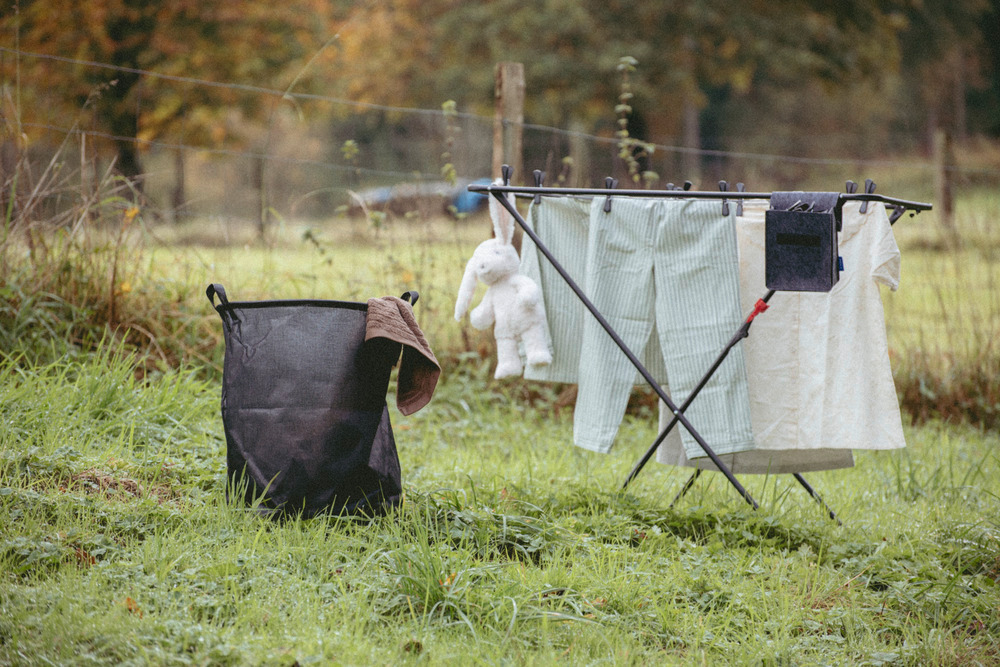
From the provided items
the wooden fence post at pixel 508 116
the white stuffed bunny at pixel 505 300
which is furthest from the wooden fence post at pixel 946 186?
the white stuffed bunny at pixel 505 300

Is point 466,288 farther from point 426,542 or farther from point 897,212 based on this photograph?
point 897,212

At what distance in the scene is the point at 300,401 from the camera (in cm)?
307

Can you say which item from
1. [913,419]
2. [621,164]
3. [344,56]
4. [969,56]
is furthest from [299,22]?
[969,56]

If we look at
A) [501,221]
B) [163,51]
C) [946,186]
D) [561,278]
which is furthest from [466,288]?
[163,51]

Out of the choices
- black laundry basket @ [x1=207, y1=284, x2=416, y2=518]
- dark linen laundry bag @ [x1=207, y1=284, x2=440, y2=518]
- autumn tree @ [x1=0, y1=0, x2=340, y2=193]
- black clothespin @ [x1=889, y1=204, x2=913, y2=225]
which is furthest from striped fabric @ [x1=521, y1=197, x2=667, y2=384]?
autumn tree @ [x1=0, y1=0, x2=340, y2=193]

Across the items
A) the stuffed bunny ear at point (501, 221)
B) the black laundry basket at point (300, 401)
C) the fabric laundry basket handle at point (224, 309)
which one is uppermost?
the stuffed bunny ear at point (501, 221)

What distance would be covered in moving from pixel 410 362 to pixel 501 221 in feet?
2.31

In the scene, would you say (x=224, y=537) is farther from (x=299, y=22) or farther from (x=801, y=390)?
(x=299, y=22)

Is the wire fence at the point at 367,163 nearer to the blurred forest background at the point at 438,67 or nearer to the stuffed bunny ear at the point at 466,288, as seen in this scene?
the blurred forest background at the point at 438,67

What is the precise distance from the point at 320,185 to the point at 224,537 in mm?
6331

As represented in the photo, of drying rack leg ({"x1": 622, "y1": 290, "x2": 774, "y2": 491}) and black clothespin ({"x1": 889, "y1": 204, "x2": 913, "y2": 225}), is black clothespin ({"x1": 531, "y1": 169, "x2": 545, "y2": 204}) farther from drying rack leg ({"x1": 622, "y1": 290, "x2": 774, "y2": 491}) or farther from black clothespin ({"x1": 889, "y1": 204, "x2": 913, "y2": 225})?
black clothespin ({"x1": 889, "y1": 204, "x2": 913, "y2": 225})

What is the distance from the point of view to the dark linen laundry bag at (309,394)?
10.1 ft

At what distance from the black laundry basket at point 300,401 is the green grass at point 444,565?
0.13m

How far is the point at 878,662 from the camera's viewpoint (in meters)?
2.72
